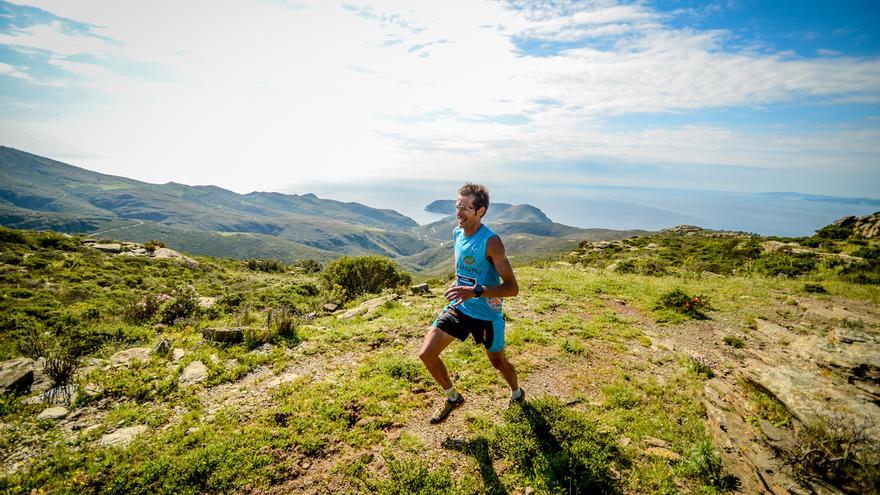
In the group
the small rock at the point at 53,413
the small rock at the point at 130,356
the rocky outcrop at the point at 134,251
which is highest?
the small rock at the point at 130,356

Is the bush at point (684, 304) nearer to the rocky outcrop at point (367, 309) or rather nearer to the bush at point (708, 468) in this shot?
the bush at point (708, 468)

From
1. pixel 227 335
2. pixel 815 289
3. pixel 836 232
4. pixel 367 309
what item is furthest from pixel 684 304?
pixel 836 232

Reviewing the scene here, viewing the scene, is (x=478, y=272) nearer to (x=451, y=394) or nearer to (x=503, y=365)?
(x=503, y=365)

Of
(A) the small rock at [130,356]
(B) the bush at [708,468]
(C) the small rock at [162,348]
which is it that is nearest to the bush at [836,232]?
(B) the bush at [708,468]

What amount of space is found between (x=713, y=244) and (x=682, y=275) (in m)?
15.1

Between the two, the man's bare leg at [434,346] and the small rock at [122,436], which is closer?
the man's bare leg at [434,346]

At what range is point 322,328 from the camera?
10.3m

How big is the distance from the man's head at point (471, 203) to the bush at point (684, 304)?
991cm

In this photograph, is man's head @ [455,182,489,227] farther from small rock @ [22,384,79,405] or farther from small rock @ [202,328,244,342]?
small rock @ [22,384,79,405]

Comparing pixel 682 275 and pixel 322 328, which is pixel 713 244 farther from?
pixel 322 328

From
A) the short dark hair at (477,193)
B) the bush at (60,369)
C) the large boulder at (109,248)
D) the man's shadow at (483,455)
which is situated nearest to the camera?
the man's shadow at (483,455)

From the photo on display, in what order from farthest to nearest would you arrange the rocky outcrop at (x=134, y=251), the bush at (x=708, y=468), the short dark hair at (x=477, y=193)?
the rocky outcrop at (x=134, y=251) → the short dark hair at (x=477, y=193) → the bush at (x=708, y=468)

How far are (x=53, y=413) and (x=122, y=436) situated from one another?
5.42 feet

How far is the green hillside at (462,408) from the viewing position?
179 inches
